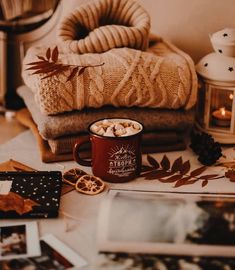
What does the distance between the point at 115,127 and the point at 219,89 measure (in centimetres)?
25

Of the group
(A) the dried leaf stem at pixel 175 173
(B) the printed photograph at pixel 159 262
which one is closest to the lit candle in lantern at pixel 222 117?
(A) the dried leaf stem at pixel 175 173

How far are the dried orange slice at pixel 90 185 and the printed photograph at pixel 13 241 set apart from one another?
0.45ft

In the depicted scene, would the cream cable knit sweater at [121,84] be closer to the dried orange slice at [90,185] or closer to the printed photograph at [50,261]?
the dried orange slice at [90,185]

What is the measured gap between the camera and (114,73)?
903mm

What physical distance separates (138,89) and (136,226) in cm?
33

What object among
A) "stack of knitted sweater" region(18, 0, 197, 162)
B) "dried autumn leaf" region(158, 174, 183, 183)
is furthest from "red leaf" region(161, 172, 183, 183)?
"stack of knitted sweater" region(18, 0, 197, 162)

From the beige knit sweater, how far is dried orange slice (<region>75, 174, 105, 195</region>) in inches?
5.3

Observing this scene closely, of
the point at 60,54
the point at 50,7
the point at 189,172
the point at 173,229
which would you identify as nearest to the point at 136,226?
the point at 173,229

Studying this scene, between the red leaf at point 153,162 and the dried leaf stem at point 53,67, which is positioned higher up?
the dried leaf stem at point 53,67

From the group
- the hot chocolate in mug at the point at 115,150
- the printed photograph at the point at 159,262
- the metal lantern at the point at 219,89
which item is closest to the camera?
the printed photograph at the point at 159,262

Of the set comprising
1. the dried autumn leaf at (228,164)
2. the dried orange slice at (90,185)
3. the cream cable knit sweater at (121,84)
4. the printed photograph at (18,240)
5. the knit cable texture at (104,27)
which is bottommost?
the printed photograph at (18,240)

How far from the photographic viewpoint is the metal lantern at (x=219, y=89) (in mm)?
949

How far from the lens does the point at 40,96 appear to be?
2.89 feet

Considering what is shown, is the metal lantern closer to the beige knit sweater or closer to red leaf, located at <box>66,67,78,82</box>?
the beige knit sweater
